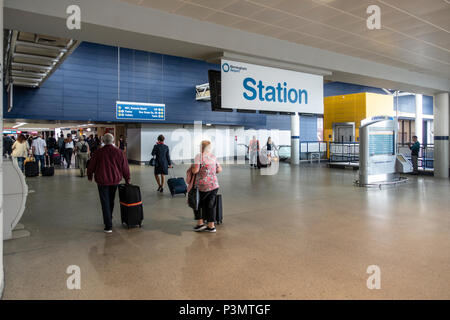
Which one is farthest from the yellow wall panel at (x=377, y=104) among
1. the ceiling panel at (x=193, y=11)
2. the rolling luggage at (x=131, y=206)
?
the rolling luggage at (x=131, y=206)

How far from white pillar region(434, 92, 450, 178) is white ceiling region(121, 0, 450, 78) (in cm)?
475

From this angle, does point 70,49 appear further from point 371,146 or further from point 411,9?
point 371,146

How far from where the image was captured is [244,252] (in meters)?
4.10

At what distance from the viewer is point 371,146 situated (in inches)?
404

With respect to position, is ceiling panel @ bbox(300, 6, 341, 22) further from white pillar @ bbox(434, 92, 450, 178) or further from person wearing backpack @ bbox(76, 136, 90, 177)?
person wearing backpack @ bbox(76, 136, 90, 177)

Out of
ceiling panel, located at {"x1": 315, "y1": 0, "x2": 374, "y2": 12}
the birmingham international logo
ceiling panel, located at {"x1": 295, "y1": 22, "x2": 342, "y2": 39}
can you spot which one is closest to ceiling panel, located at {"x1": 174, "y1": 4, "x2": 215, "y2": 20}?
the birmingham international logo

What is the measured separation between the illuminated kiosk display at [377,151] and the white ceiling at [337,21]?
3.15 metres

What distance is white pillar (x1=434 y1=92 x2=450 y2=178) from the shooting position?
11.5 metres

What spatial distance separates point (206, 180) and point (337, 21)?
3.43 meters

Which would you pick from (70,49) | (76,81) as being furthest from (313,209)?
(76,81)

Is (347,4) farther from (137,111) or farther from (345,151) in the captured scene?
(137,111)
